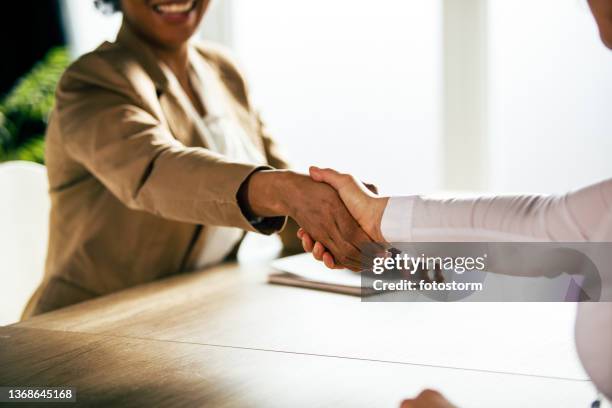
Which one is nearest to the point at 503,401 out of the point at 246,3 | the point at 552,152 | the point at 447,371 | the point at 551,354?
the point at 447,371

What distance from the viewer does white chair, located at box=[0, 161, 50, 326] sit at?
5.56 ft

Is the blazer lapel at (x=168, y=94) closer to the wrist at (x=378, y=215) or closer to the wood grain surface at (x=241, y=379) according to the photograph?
the wrist at (x=378, y=215)

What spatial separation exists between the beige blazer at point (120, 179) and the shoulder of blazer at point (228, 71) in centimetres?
27

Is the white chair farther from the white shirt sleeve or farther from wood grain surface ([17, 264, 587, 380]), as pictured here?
the white shirt sleeve

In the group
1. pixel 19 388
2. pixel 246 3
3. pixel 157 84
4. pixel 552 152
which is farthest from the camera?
pixel 246 3

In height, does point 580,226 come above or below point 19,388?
above

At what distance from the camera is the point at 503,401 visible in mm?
708

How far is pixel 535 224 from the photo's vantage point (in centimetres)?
83

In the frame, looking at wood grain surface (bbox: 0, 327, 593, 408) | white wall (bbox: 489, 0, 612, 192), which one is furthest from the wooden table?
white wall (bbox: 489, 0, 612, 192)

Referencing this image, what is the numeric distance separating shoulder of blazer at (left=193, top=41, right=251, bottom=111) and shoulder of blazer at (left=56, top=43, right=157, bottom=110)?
1.11 feet

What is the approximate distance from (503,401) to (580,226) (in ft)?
0.67

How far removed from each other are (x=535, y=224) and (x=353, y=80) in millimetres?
2461

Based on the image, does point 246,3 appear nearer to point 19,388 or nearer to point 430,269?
point 430,269

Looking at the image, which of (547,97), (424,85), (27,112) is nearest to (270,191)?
(547,97)
